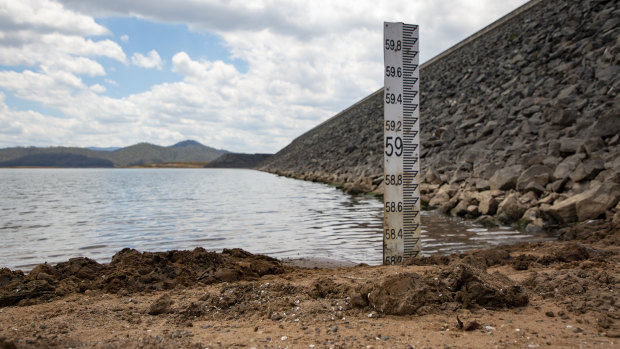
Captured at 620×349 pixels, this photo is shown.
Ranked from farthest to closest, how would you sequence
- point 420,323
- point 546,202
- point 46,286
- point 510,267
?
point 546,202 < point 510,267 < point 46,286 < point 420,323

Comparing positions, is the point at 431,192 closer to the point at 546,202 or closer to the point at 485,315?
the point at 546,202

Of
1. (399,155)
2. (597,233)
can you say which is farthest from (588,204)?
(399,155)

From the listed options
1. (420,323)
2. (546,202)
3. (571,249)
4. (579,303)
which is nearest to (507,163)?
(546,202)

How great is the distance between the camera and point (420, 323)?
3.22 m

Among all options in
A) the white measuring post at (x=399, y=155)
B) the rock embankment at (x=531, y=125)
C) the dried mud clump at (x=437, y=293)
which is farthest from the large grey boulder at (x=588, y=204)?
the dried mud clump at (x=437, y=293)

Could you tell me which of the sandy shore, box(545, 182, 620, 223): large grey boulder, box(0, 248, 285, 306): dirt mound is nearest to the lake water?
box(545, 182, 620, 223): large grey boulder

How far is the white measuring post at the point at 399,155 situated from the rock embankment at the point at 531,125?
3917 mm

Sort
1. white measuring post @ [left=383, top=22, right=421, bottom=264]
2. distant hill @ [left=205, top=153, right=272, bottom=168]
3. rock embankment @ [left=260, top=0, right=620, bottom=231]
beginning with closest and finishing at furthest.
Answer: white measuring post @ [left=383, top=22, right=421, bottom=264]
rock embankment @ [left=260, top=0, right=620, bottom=231]
distant hill @ [left=205, top=153, right=272, bottom=168]

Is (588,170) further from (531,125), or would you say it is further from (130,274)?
(130,274)

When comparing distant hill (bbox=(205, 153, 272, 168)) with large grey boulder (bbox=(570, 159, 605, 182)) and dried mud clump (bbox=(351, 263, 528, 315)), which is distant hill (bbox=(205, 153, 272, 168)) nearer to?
large grey boulder (bbox=(570, 159, 605, 182))

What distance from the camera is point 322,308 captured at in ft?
11.8

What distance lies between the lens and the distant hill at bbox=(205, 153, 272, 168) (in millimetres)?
126975

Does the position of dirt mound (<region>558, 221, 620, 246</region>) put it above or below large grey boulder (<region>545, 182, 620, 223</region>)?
below

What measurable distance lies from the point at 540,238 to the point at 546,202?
161cm
